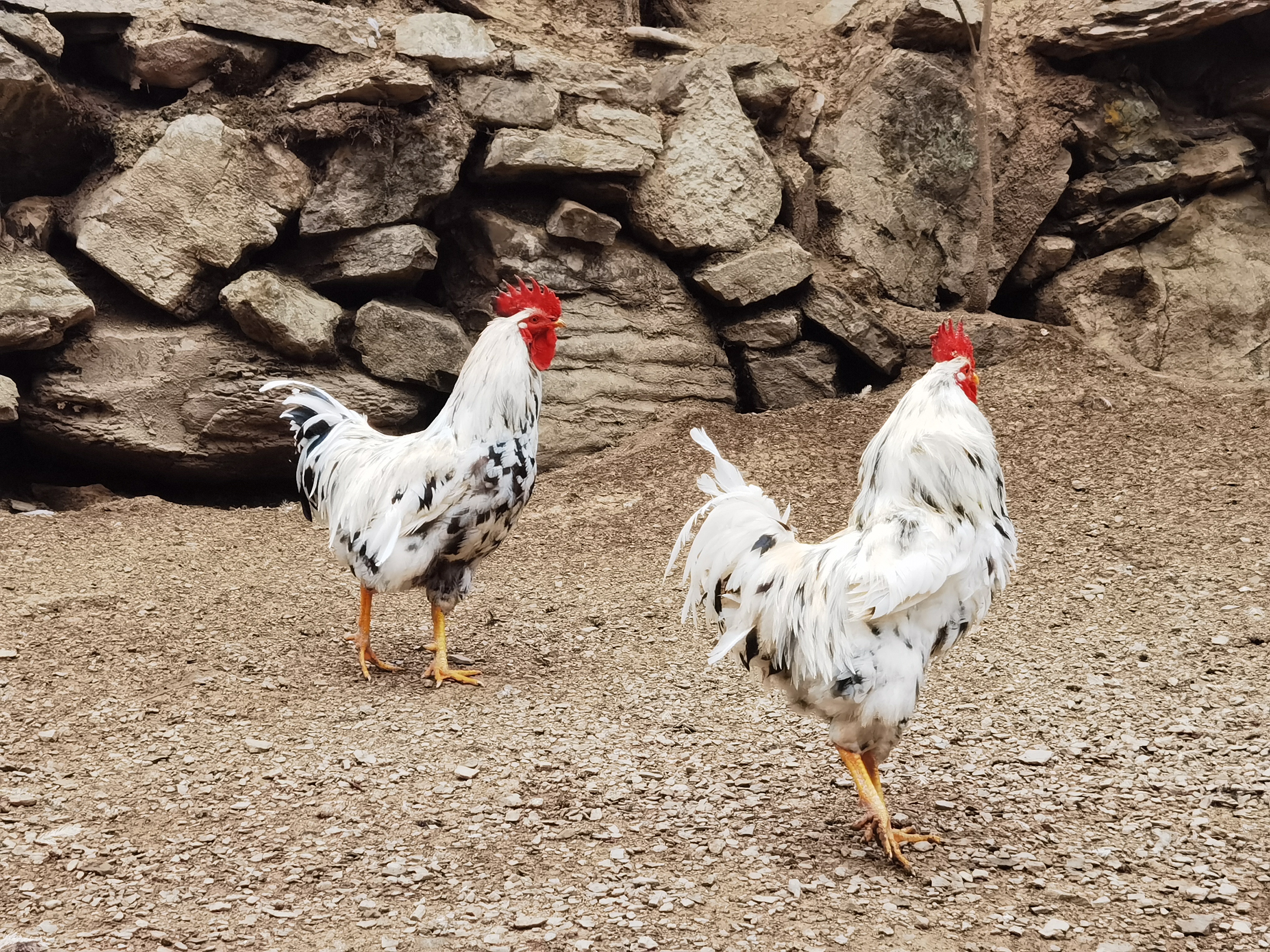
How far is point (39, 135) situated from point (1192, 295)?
10.1 meters

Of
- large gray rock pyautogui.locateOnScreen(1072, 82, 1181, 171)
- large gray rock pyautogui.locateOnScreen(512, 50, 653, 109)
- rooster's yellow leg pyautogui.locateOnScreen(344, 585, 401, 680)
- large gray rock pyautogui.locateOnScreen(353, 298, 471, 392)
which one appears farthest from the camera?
large gray rock pyautogui.locateOnScreen(1072, 82, 1181, 171)

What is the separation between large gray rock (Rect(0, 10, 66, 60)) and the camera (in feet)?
25.9

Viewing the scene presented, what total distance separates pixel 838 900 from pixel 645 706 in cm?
185

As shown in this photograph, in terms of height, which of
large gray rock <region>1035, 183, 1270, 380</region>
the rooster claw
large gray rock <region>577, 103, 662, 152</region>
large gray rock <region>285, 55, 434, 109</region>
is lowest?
the rooster claw

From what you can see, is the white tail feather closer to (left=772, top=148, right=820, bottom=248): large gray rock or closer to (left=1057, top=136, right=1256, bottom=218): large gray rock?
(left=772, top=148, right=820, bottom=248): large gray rock

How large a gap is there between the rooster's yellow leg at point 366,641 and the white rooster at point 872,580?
2.15 m

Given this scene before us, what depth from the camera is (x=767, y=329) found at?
376 inches

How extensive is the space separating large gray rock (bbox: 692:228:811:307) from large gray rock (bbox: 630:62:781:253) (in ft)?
0.43

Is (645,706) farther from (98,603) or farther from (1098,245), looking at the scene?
(1098,245)

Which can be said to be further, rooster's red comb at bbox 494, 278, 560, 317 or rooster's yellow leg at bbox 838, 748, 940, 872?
rooster's red comb at bbox 494, 278, 560, 317

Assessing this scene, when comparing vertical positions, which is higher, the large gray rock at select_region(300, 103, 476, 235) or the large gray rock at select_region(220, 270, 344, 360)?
the large gray rock at select_region(300, 103, 476, 235)

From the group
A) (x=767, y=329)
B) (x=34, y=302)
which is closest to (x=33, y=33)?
(x=34, y=302)

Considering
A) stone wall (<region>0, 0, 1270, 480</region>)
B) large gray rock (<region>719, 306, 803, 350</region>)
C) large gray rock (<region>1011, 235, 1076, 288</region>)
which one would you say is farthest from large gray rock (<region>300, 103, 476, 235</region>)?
large gray rock (<region>1011, 235, 1076, 288</region>)

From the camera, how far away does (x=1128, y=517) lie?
750 centimetres
